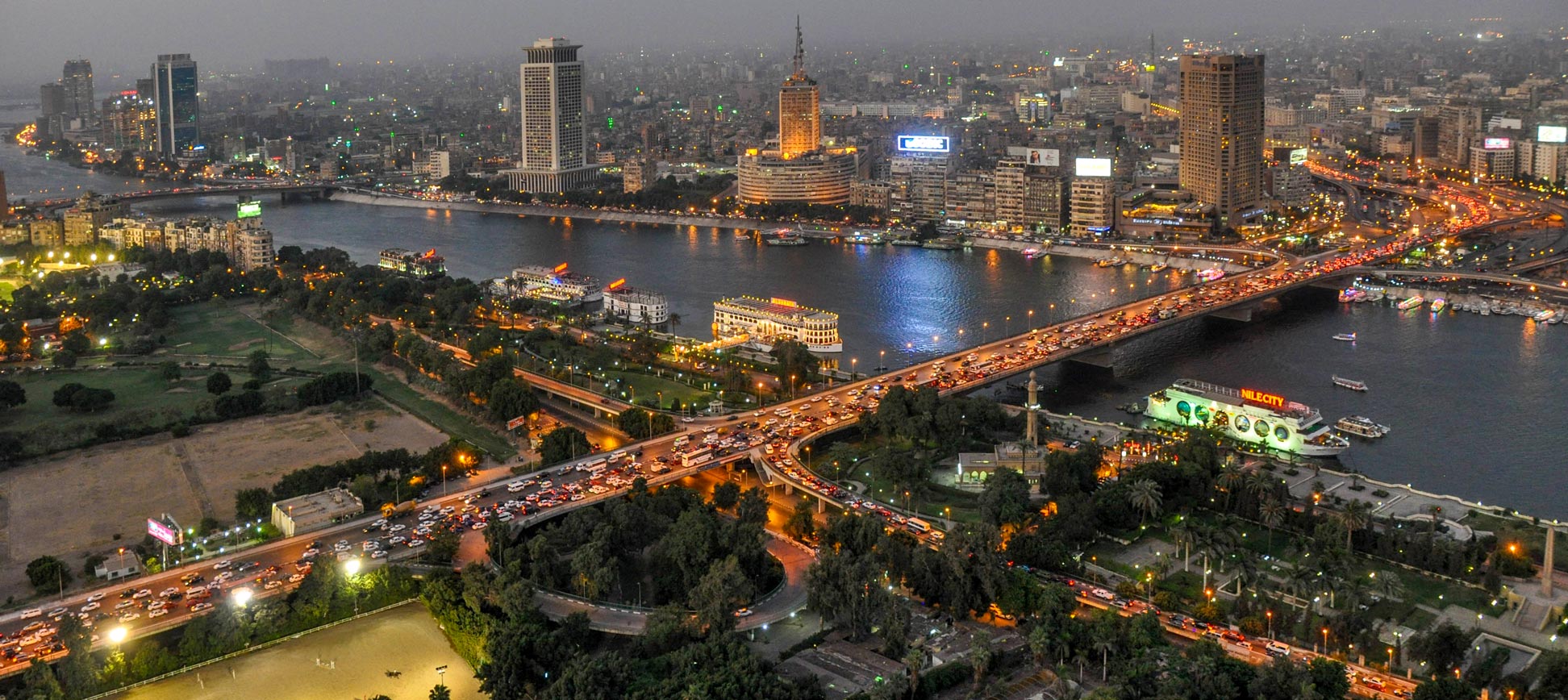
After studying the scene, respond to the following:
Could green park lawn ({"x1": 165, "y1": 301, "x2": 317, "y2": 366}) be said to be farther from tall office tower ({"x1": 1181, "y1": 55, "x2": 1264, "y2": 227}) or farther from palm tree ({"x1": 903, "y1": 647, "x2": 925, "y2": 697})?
tall office tower ({"x1": 1181, "y1": 55, "x2": 1264, "y2": 227})

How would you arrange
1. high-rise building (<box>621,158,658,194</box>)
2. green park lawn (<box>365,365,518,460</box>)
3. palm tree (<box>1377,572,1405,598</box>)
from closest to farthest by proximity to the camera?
palm tree (<box>1377,572,1405,598</box>)
green park lawn (<box>365,365,518,460</box>)
high-rise building (<box>621,158,658,194</box>)

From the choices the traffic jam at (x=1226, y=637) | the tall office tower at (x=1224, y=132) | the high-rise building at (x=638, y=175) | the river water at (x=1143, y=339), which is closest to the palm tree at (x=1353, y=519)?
the traffic jam at (x=1226, y=637)

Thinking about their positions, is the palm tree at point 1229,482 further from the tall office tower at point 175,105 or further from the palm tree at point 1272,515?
the tall office tower at point 175,105

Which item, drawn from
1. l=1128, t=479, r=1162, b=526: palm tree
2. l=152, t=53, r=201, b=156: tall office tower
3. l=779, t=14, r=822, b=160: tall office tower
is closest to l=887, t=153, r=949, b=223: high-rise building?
l=779, t=14, r=822, b=160: tall office tower

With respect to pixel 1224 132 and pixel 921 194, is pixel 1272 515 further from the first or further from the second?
pixel 921 194

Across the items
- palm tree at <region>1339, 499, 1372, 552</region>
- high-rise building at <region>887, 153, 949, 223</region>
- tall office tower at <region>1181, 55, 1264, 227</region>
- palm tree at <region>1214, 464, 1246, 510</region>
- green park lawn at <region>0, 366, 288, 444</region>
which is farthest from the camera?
high-rise building at <region>887, 153, 949, 223</region>

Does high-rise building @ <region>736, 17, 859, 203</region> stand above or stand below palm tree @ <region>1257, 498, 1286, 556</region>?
above

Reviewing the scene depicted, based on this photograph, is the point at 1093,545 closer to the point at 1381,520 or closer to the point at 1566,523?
the point at 1381,520
